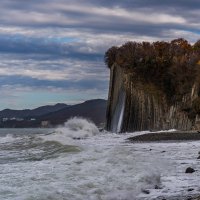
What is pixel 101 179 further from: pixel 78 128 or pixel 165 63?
pixel 78 128

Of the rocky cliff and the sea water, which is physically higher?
the rocky cliff

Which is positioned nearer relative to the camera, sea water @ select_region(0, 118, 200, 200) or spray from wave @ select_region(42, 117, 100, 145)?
sea water @ select_region(0, 118, 200, 200)

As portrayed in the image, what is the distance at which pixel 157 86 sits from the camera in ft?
280

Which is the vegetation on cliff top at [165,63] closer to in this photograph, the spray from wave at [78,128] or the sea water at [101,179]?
the spray from wave at [78,128]

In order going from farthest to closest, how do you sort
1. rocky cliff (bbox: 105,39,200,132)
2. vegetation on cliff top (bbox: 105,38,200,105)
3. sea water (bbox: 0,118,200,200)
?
vegetation on cliff top (bbox: 105,38,200,105)
rocky cliff (bbox: 105,39,200,132)
sea water (bbox: 0,118,200,200)

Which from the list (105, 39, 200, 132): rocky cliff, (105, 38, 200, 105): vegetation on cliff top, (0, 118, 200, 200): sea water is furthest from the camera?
(105, 38, 200, 105): vegetation on cliff top

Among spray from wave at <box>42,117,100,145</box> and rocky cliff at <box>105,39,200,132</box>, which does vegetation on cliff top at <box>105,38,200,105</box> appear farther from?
spray from wave at <box>42,117,100,145</box>

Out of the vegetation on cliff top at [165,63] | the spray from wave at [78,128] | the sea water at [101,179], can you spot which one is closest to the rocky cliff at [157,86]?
the vegetation on cliff top at [165,63]

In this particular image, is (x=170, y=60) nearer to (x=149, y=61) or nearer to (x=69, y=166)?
(x=149, y=61)

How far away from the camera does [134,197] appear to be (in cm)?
1708

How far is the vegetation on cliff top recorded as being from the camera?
82.5 metres

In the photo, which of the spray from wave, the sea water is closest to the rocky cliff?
the spray from wave

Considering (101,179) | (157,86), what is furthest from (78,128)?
(101,179)

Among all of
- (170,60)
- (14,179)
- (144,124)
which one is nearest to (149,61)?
(170,60)
